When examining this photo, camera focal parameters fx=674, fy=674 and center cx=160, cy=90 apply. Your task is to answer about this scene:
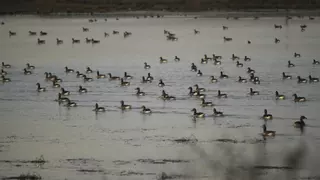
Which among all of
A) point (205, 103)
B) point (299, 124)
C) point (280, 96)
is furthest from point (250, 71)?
point (299, 124)

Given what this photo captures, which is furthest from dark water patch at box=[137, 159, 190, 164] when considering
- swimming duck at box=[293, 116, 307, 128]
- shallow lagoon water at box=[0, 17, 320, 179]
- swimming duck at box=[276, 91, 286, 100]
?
swimming duck at box=[276, 91, 286, 100]

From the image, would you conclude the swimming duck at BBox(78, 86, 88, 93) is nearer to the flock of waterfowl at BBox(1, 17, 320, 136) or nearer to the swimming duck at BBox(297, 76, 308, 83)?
the flock of waterfowl at BBox(1, 17, 320, 136)

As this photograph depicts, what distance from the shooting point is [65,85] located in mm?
29188

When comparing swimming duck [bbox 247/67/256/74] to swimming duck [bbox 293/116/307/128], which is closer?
swimming duck [bbox 293/116/307/128]

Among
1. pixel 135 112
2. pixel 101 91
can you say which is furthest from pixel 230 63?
pixel 135 112

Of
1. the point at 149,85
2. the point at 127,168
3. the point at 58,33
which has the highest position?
the point at 58,33

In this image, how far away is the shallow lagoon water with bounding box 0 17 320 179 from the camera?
54.5ft

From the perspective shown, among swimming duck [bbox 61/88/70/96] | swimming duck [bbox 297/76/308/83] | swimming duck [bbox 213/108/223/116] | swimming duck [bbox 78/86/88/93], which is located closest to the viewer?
swimming duck [bbox 213/108/223/116]

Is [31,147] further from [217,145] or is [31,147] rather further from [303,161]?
[303,161]

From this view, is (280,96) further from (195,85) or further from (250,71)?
(250,71)

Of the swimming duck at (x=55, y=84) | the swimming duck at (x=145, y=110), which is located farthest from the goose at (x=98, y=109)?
the swimming duck at (x=55, y=84)

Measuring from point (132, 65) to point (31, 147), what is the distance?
17439 mm

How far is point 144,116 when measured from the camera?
22.1 m

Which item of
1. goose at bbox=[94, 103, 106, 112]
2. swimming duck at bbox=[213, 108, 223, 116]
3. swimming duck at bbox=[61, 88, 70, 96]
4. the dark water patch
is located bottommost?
the dark water patch
